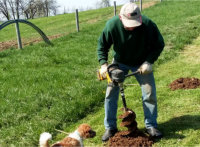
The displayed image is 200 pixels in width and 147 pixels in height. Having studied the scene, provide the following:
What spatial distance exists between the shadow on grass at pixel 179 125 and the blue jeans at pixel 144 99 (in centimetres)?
33

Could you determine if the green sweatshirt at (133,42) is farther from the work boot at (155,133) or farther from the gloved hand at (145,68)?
the work boot at (155,133)

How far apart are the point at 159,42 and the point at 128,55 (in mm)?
483

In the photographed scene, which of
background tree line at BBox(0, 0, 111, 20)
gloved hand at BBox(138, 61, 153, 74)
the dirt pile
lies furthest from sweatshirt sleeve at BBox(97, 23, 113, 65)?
background tree line at BBox(0, 0, 111, 20)

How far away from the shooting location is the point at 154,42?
12.6 ft

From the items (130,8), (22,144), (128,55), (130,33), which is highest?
(130,8)

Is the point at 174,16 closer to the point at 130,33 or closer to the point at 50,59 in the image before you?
the point at 50,59

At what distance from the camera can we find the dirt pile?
391 cm

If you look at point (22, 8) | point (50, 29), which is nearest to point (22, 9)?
point (22, 8)

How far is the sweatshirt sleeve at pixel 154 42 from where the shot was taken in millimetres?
3744

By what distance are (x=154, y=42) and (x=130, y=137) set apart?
4.83 ft

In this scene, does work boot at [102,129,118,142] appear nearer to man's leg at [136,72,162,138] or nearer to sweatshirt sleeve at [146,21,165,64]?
man's leg at [136,72,162,138]

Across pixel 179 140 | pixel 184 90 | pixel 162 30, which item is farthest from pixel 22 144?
pixel 162 30

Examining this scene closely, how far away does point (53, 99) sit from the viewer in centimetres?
571

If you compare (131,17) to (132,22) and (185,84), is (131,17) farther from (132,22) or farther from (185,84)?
(185,84)
